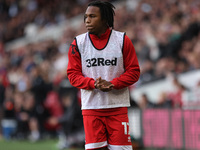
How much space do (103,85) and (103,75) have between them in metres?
0.26

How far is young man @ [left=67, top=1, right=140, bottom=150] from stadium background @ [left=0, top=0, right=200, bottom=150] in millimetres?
3558

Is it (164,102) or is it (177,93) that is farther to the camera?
(177,93)

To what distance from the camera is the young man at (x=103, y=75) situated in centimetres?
407

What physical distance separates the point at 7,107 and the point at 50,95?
156 centimetres

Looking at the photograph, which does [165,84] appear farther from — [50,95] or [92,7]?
[92,7]

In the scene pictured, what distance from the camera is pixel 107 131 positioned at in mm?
4137

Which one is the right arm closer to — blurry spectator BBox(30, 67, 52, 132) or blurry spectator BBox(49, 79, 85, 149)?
blurry spectator BBox(49, 79, 85, 149)

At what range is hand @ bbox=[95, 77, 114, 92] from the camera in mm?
3896

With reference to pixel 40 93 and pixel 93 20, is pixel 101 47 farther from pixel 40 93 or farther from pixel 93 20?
pixel 40 93

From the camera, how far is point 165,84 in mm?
9742

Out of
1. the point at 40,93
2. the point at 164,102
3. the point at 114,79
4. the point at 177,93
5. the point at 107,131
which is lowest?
the point at 107,131

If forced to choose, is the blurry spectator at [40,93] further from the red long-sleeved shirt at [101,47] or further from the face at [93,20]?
the face at [93,20]

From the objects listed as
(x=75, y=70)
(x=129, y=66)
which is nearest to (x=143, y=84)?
(x=129, y=66)

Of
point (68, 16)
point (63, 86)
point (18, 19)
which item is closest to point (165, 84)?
point (63, 86)
